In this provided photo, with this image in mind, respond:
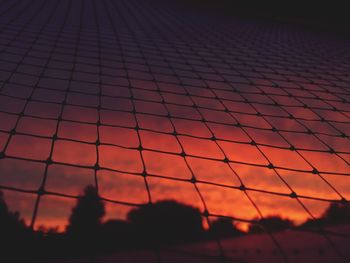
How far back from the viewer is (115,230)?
1243 millimetres

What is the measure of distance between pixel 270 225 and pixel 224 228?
176mm

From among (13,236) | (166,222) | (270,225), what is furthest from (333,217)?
(13,236)

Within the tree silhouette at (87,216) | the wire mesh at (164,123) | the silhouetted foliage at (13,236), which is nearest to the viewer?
the silhouetted foliage at (13,236)

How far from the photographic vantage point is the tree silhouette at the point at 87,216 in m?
1.23

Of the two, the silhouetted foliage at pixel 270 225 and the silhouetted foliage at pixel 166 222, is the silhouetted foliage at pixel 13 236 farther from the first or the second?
the silhouetted foliage at pixel 270 225

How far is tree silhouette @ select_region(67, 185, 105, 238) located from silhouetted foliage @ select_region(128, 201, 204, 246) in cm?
11

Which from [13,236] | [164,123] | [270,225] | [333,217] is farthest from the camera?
[164,123]

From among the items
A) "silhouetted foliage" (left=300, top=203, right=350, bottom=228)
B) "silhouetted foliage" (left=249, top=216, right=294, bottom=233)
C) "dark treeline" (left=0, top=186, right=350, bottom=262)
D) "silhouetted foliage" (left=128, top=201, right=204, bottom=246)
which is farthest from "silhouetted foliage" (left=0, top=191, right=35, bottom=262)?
"silhouetted foliage" (left=300, top=203, right=350, bottom=228)

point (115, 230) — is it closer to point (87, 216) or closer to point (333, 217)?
point (87, 216)

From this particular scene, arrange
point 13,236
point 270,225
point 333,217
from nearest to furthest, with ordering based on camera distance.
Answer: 1. point 13,236
2. point 270,225
3. point 333,217

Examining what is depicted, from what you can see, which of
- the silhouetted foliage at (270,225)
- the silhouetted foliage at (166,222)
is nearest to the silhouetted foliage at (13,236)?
the silhouetted foliage at (166,222)

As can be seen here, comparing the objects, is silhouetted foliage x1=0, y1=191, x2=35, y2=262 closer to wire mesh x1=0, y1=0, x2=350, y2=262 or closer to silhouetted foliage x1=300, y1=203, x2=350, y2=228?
wire mesh x1=0, y1=0, x2=350, y2=262

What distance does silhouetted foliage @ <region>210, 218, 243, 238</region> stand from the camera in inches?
51.9

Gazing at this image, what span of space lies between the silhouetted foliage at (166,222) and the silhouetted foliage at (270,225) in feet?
0.66
